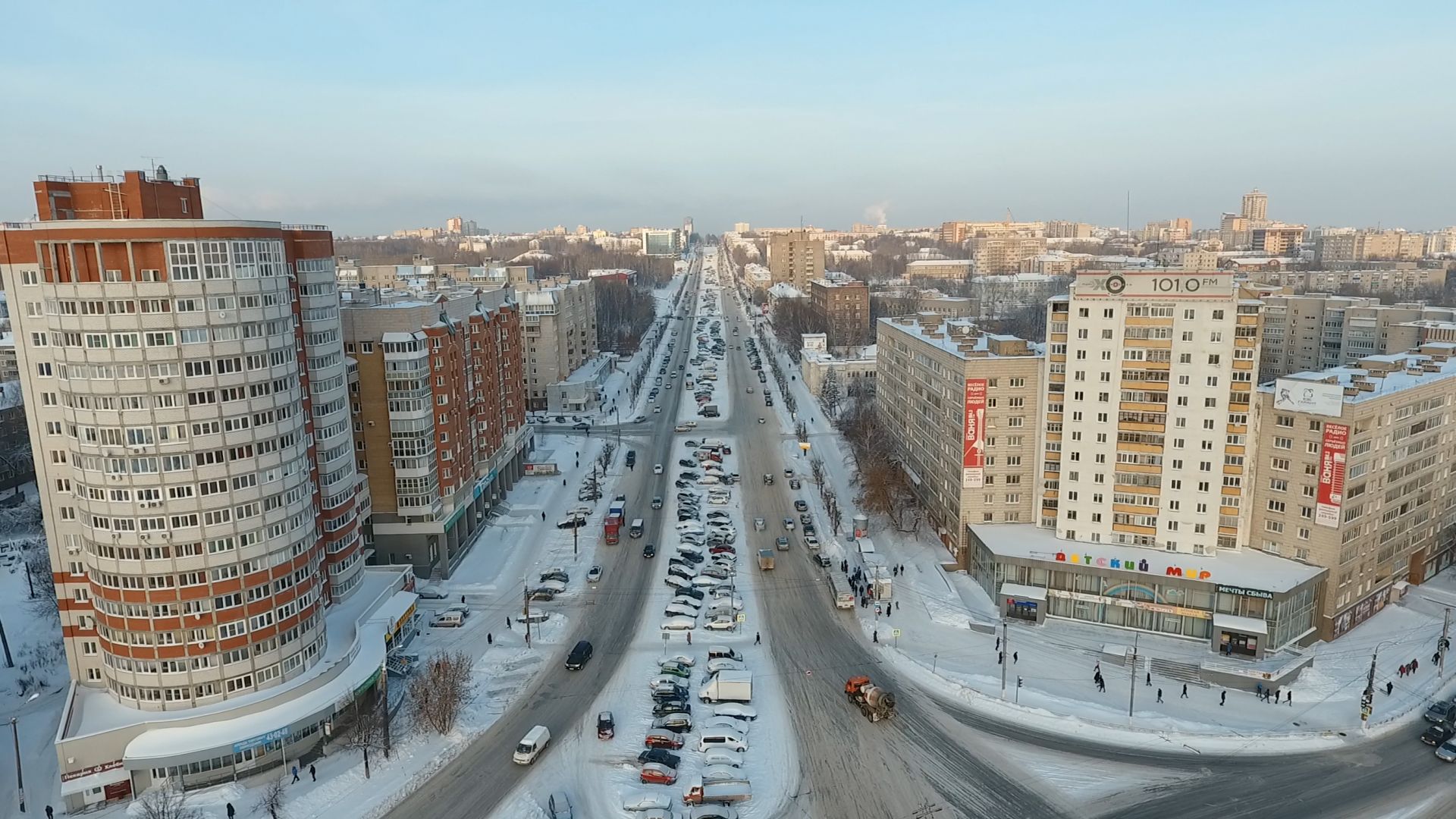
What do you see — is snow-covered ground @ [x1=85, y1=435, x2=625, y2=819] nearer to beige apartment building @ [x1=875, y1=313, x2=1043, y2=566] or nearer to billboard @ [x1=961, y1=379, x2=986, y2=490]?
beige apartment building @ [x1=875, y1=313, x2=1043, y2=566]

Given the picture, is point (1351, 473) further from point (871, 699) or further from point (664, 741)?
point (664, 741)

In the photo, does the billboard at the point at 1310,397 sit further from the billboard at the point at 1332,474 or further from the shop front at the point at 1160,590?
the shop front at the point at 1160,590

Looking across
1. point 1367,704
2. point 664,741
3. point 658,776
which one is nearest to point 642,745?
point 664,741

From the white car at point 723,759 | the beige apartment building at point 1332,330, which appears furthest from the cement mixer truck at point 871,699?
the beige apartment building at point 1332,330

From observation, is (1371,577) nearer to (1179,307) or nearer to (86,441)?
(1179,307)

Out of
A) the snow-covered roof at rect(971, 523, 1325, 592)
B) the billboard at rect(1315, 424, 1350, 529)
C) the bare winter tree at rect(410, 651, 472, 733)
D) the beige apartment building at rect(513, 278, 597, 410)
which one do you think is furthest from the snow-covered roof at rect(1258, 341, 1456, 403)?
the beige apartment building at rect(513, 278, 597, 410)

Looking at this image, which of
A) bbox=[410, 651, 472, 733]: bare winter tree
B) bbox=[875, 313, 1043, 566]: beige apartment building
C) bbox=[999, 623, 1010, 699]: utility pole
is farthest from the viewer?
bbox=[875, 313, 1043, 566]: beige apartment building
